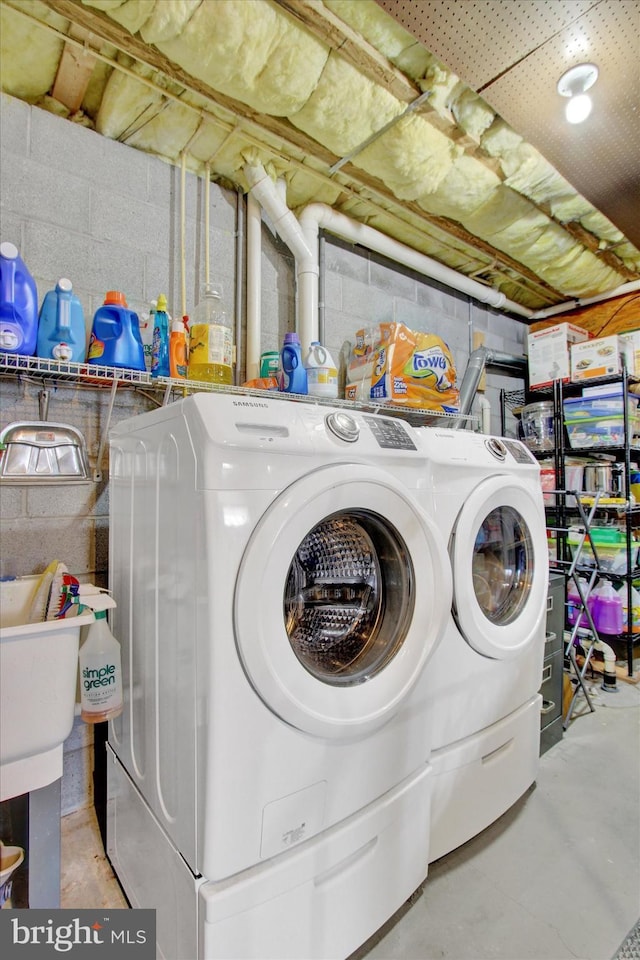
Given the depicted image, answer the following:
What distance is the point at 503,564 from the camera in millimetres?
1698

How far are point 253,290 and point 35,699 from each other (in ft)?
5.43

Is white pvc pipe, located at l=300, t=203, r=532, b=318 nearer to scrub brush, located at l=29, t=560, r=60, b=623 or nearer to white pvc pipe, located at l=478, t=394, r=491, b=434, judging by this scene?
white pvc pipe, located at l=478, t=394, r=491, b=434

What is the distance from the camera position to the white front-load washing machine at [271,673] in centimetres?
86

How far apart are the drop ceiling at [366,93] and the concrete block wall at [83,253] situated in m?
0.12

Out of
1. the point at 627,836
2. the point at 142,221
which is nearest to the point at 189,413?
the point at 142,221

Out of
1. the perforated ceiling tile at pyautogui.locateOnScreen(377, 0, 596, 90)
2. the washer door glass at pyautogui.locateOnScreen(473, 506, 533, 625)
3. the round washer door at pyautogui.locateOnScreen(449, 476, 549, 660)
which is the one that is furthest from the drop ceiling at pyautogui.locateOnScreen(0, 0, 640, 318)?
the washer door glass at pyautogui.locateOnScreen(473, 506, 533, 625)

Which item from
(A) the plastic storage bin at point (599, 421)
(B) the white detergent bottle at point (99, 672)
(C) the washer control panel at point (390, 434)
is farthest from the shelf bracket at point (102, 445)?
(A) the plastic storage bin at point (599, 421)

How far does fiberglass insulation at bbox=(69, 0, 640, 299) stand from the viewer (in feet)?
4.38

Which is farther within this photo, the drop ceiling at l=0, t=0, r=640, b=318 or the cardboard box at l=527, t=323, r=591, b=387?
the cardboard box at l=527, t=323, r=591, b=387

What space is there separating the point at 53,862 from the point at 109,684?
0.38 metres

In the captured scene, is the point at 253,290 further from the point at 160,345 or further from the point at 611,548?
the point at 611,548

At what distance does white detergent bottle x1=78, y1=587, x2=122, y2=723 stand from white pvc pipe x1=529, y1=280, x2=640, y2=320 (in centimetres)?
354

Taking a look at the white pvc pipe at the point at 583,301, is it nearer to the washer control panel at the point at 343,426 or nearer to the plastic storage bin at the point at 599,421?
the plastic storage bin at the point at 599,421

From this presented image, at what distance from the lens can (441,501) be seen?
1.34 meters
